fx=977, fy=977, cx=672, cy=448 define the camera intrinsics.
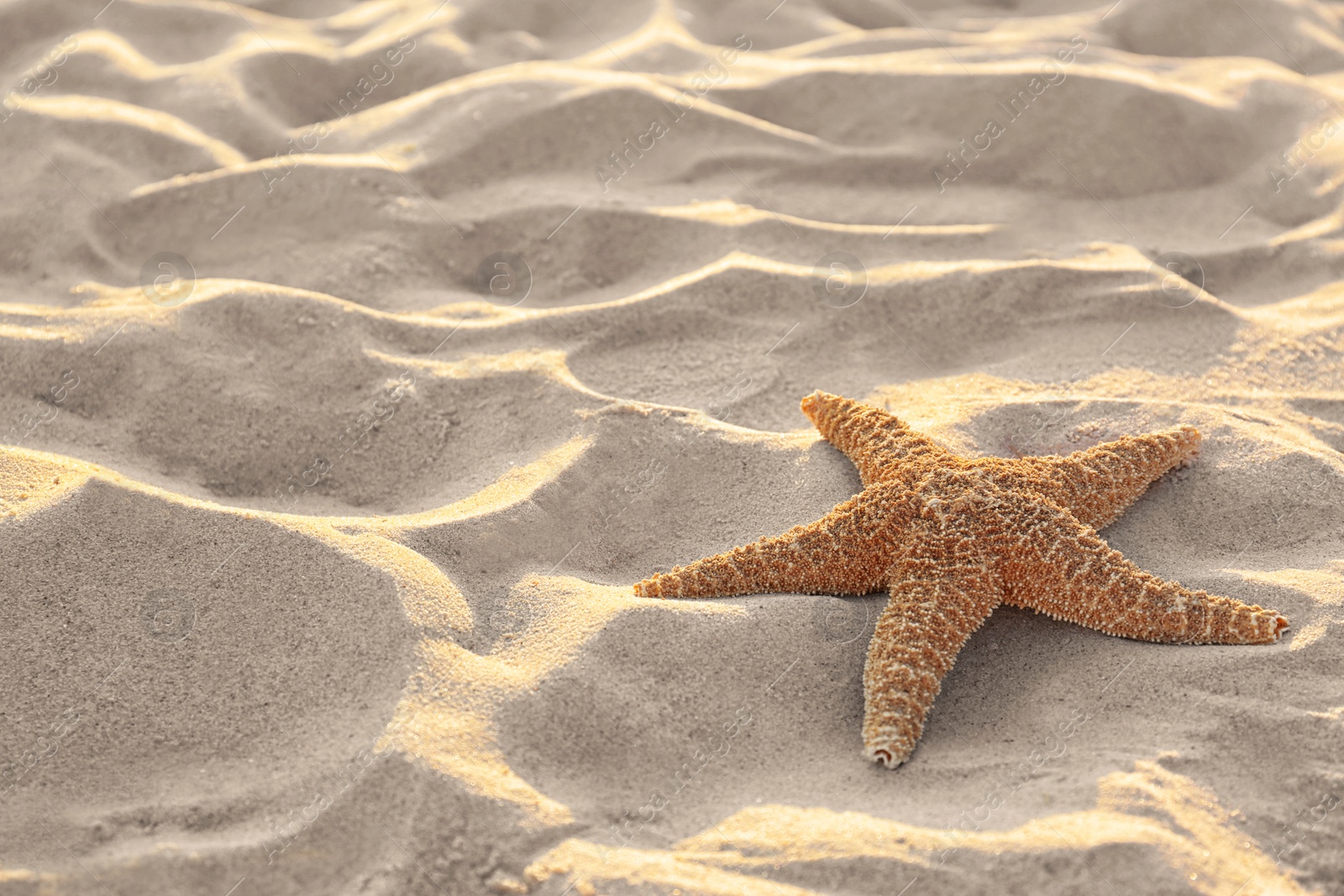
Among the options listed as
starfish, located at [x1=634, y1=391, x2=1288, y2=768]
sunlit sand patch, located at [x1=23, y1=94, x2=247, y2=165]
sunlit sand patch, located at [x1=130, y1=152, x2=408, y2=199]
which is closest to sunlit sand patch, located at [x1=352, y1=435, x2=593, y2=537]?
starfish, located at [x1=634, y1=391, x2=1288, y2=768]

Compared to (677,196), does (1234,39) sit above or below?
above

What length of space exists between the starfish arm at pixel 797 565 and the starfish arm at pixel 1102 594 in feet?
1.15

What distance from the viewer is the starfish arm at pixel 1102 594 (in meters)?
2.66

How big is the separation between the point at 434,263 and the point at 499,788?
266 cm

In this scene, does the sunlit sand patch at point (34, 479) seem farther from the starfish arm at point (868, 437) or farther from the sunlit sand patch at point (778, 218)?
the sunlit sand patch at point (778, 218)

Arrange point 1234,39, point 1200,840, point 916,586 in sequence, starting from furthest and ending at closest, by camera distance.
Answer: point 1234,39
point 916,586
point 1200,840

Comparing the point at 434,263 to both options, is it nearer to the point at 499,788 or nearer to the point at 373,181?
the point at 373,181

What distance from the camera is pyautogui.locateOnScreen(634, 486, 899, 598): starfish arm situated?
9.23 feet

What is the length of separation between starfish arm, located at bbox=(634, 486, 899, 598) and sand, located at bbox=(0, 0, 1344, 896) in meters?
0.08

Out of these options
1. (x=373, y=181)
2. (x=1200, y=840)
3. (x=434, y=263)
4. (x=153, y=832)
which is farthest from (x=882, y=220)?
(x=153, y=832)

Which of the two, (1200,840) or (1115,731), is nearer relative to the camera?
(1200,840)

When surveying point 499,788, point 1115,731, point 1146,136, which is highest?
point 1146,136

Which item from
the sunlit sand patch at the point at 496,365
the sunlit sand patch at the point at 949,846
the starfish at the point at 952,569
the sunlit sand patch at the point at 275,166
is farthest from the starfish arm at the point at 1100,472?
the sunlit sand patch at the point at 275,166

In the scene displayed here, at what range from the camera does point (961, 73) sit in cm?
504
